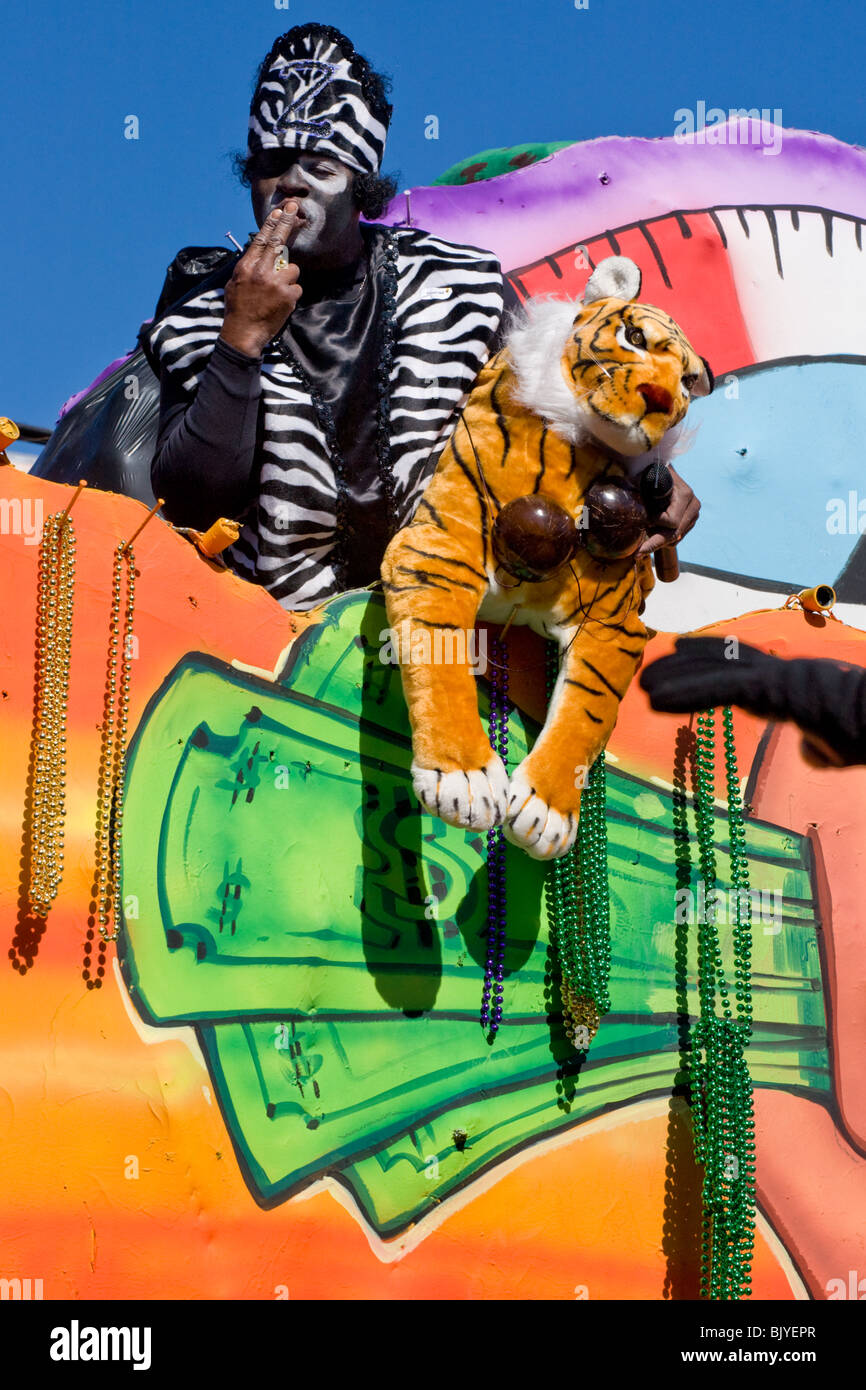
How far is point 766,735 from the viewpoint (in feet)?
12.3

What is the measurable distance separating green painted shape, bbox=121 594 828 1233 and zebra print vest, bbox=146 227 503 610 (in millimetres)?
326

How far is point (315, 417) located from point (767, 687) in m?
1.31

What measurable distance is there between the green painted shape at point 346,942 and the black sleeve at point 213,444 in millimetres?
400

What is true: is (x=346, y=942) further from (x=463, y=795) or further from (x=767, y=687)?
(x=767, y=687)

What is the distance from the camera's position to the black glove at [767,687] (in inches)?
144

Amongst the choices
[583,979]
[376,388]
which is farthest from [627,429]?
[583,979]

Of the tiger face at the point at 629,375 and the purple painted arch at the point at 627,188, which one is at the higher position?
the purple painted arch at the point at 627,188

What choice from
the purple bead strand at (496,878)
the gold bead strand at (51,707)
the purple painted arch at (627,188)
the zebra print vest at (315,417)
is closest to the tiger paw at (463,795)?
the purple bead strand at (496,878)

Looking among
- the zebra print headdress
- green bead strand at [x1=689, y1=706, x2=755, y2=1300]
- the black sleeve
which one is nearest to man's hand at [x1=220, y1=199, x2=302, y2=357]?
the black sleeve

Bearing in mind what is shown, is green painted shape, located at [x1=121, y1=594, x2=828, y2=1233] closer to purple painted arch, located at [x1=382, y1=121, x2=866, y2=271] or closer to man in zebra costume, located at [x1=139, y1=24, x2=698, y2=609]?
man in zebra costume, located at [x1=139, y1=24, x2=698, y2=609]

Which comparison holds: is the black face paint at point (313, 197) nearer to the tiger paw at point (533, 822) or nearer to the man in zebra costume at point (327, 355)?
the man in zebra costume at point (327, 355)

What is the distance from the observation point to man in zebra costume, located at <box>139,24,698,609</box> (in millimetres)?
3531

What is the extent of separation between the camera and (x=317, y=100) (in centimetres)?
359
